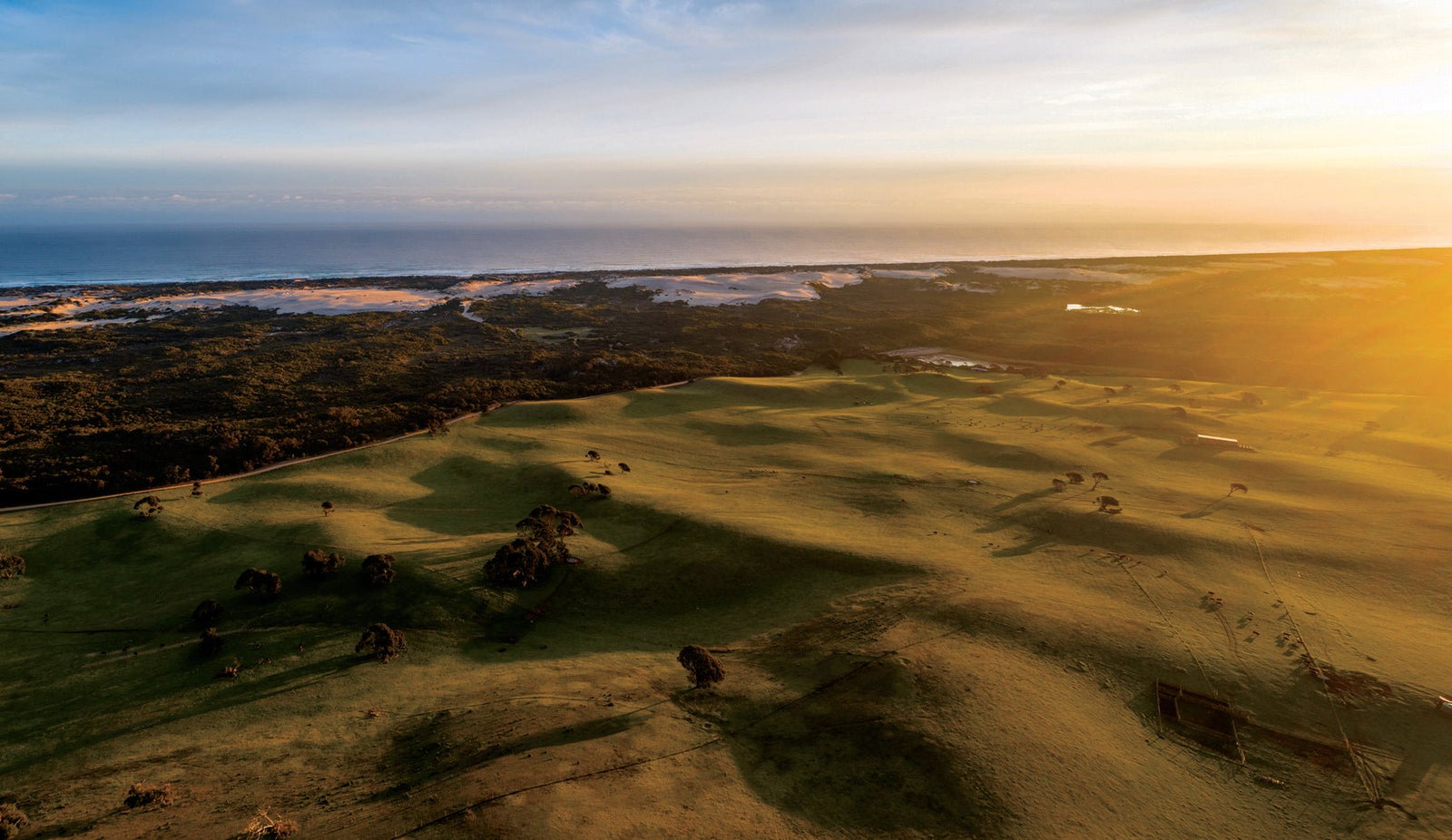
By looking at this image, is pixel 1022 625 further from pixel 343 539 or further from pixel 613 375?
pixel 613 375

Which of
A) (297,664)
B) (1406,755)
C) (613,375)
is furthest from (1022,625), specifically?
(613,375)

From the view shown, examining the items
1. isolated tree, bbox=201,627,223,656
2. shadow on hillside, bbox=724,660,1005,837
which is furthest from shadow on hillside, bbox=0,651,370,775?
shadow on hillside, bbox=724,660,1005,837

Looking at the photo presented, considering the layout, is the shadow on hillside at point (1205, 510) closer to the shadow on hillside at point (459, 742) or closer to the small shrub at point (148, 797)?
the shadow on hillside at point (459, 742)

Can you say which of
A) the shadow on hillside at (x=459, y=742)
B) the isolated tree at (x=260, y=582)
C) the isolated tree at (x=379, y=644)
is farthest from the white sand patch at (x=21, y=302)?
the shadow on hillside at (x=459, y=742)

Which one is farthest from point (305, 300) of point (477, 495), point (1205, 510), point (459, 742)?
point (1205, 510)

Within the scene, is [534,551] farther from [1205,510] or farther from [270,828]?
[1205,510]

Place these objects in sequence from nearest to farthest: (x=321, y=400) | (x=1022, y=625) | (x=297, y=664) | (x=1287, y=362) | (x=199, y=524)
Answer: (x=297, y=664)
(x=1022, y=625)
(x=199, y=524)
(x=321, y=400)
(x=1287, y=362)
